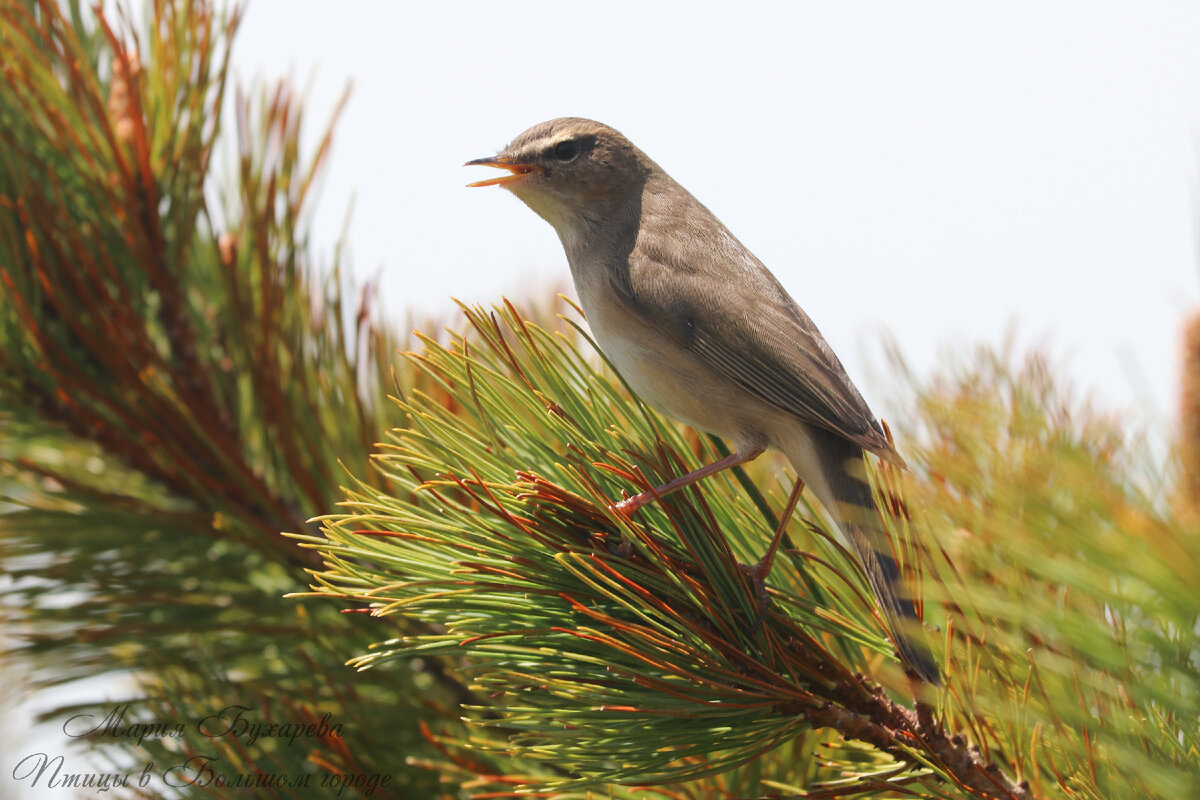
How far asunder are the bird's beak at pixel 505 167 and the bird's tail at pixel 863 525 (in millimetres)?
1186

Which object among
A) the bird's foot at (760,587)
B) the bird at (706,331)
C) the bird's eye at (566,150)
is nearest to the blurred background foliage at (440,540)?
the bird's foot at (760,587)

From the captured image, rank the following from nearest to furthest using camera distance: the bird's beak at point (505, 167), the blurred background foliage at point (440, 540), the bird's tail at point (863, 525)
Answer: the blurred background foliage at point (440, 540) < the bird's tail at point (863, 525) < the bird's beak at point (505, 167)

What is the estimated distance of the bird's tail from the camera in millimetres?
1444

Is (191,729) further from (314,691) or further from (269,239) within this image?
(269,239)

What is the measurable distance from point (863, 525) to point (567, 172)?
1486 millimetres

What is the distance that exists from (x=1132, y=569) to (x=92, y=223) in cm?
209

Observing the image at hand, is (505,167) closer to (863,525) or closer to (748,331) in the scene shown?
(748,331)

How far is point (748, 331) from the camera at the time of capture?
7.78 feet

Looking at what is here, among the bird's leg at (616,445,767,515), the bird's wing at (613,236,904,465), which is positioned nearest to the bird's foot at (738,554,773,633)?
the bird's leg at (616,445,767,515)

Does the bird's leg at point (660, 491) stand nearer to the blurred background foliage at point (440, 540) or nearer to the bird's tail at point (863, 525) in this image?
the blurred background foliage at point (440, 540)

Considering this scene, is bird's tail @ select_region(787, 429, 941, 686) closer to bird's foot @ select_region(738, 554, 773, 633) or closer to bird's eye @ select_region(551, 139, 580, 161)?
bird's foot @ select_region(738, 554, 773, 633)

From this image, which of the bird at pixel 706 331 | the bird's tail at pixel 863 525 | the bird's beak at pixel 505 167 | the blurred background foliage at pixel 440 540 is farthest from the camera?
the bird's beak at pixel 505 167

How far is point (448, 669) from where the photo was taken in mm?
2043

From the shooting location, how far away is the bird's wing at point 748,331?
2.24 meters
